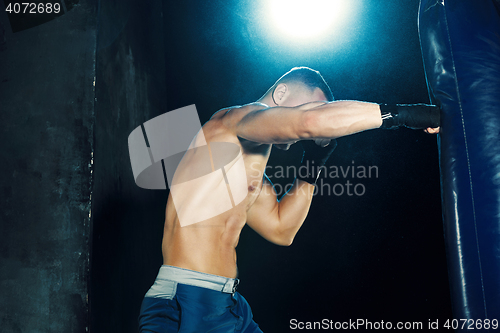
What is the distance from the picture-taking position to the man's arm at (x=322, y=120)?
1.06 metres

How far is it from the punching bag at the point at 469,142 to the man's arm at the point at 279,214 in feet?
2.63

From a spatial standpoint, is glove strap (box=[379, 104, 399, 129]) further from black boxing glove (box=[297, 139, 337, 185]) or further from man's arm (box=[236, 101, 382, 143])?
black boxing glove (box=[297, 139, 337, 185])

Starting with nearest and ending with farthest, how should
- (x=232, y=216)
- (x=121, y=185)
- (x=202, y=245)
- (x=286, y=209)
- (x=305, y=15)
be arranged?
(x=202, y=245) < (x=232, y=216) < (x=121, y=185) < (x=286, y=209) < (x=305, y=15)

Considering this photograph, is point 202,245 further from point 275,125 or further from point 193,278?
point 275,125

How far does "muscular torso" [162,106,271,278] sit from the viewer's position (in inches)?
50.4

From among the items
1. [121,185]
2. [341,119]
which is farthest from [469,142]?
[121,185]

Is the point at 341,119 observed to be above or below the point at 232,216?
above

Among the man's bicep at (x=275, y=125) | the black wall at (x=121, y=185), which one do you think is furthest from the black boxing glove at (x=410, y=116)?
the black wall at (x=121, y=185)

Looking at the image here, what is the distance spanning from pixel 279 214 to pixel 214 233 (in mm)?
563

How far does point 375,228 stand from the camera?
233cm

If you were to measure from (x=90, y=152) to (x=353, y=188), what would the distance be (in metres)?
1.74

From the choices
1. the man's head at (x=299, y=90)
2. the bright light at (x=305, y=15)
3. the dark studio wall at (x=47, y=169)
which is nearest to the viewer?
the dark studio wall at (x=47, y=169)

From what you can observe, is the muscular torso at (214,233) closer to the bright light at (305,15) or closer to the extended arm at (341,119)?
the extended arm at (341,119)

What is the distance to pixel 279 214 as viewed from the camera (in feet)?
5.97
